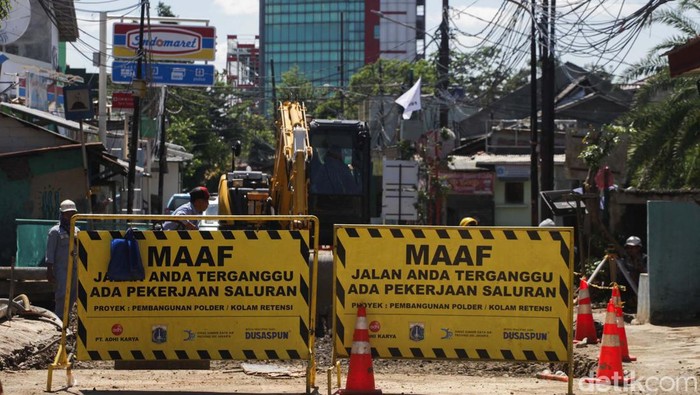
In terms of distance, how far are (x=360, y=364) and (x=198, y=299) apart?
154cm

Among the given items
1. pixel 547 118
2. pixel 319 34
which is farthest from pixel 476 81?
pixel 319 34

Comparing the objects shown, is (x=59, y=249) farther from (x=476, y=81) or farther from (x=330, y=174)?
(x=476, y=81)

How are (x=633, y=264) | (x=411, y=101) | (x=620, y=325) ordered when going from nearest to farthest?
(x=620, y=325) → (x=633, y=264) → (x=411, y=101)

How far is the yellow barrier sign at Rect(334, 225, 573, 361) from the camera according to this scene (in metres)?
9.93

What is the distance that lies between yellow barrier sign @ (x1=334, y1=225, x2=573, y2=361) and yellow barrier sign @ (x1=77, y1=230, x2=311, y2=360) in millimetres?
476

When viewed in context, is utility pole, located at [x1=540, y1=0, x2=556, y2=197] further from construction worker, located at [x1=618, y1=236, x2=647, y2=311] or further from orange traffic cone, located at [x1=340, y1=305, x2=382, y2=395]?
orange traffic cone, located at [x1=340, y1=305, x2=382, y2=395]

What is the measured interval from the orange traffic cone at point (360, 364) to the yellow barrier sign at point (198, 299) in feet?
1.60

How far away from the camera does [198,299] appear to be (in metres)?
10.0

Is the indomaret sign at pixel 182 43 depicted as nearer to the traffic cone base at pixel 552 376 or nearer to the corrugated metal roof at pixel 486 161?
the corrugated metal roof at pixel 486 161

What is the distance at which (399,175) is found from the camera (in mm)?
39750

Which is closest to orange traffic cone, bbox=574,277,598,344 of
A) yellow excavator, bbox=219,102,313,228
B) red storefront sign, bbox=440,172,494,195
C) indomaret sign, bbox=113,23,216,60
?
yellow excavator, bbox=219,102,313,228

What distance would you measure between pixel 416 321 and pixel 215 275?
1797 mm

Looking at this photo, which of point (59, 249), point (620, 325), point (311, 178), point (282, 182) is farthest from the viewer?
point (311, 178)

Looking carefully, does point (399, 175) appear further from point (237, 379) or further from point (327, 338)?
point (237, 379)
